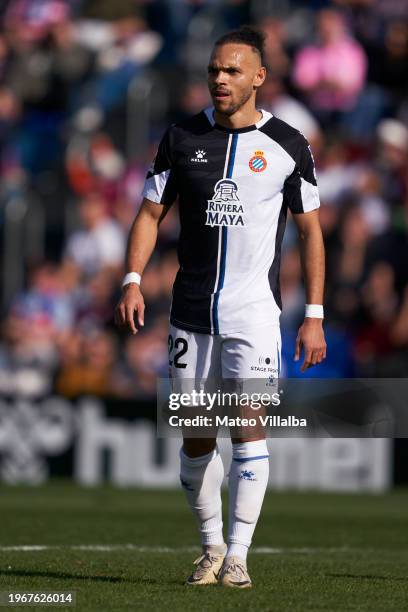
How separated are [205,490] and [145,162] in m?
11.3

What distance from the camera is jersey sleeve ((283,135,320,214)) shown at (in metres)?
7.01

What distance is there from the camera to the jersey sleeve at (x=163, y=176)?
706cm

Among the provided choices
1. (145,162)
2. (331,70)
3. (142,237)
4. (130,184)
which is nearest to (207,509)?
(142,237)

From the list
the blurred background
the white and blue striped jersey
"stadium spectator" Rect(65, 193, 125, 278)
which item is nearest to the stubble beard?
the white and blue striped jersey

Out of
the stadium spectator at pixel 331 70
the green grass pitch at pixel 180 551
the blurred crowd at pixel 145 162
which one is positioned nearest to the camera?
the green grass pitch at pixel 180 551

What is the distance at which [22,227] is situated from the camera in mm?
18344

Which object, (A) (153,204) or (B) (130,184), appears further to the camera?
(B) (130,184)

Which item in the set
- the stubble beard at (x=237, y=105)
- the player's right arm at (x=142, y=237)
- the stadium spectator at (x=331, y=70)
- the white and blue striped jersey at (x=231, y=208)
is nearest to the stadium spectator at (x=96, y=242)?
the stadium spectator at (x=331, y=70)

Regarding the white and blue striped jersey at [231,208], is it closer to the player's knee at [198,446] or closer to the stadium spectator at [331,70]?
the player's knee at [198,446]

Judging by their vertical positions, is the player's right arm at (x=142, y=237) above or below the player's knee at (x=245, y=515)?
above

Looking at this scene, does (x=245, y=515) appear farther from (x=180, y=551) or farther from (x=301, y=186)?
(x=180, y=551)

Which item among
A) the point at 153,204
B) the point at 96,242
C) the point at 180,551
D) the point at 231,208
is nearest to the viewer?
the point at 231,208

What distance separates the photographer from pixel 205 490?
7090 millimetres

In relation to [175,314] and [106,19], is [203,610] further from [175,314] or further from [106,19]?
[106,19]
